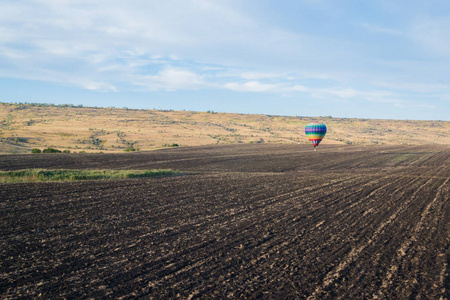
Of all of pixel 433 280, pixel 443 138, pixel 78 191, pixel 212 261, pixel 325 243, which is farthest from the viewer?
pixel 443 138

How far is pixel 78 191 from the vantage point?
1725 cm

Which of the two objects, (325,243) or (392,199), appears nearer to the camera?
(325,243)

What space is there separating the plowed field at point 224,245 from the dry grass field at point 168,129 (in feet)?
135

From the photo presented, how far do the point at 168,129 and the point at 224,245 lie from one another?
4031 inches

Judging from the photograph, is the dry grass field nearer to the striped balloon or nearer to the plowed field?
the striped balloon

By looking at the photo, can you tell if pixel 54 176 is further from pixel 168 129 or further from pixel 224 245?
pixel 168 129

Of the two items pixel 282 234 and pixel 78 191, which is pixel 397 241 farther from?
pixel 78 191

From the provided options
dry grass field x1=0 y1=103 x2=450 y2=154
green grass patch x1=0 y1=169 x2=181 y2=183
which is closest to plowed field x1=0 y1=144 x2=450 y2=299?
green grass patch x1=0 y1=169 x2=181 y2=183

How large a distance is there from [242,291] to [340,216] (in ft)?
22.2

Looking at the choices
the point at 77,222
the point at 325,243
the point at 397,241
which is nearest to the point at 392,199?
the point at 397,241

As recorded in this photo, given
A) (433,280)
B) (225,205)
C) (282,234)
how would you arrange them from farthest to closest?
(225,205) < (282,234) < (433,280)

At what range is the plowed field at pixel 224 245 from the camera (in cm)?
674

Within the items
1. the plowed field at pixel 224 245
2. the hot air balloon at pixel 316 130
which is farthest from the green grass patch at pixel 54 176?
the hot air balloon at pixel 316 130

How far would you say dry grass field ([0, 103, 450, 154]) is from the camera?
246 feet
